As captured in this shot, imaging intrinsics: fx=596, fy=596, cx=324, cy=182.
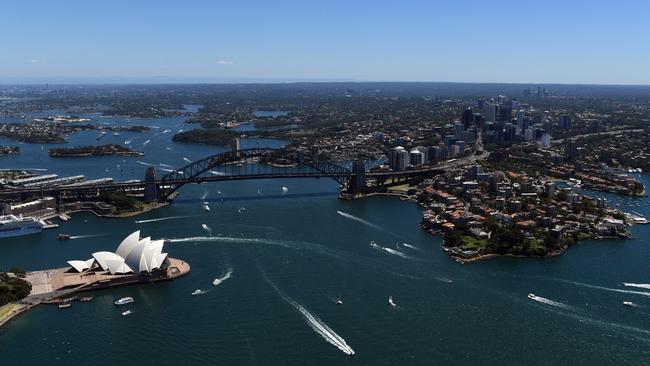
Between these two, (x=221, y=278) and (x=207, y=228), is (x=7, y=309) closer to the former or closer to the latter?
(x=221, y=278)

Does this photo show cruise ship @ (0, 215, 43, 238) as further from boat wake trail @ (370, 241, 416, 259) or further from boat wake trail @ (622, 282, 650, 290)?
boat wake trail @ (622, 282, 650, 290)

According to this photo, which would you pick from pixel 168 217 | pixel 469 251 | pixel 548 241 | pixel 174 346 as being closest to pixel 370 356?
pixel 174 346

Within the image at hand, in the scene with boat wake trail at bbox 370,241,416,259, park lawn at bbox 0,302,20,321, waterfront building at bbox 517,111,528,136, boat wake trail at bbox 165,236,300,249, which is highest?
waterfront building at bbox 517,111,528,136

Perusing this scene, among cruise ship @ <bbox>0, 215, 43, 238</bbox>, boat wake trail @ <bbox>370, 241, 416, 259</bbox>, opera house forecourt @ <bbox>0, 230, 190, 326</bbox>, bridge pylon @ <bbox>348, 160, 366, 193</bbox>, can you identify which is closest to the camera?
opera house forecourt @ <bbox>0, 230, 190, 326</bbox>

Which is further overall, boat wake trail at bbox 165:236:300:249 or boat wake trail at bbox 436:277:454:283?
boat wake trail at bbox 165:236:300:249

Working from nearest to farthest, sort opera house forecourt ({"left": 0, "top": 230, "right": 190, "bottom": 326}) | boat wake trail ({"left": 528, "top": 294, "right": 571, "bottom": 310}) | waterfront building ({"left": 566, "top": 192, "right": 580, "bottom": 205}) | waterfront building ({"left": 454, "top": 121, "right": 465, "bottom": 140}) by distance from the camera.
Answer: boat wake trail ({"left": 528, "top": 294, "right": 571, "bottom": 310}), opera house forecourt ({"left": 0, "top": 230, "right": 190, "bottom": 326}), waterfront building ({"left": 566, "top": 192, "right": 580, "bottom": 205}), waterfront building ({"left": 454, "top": 121, "right": 465, "bottom": 140})

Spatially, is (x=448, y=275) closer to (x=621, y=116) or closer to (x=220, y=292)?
(x=220, y=292)

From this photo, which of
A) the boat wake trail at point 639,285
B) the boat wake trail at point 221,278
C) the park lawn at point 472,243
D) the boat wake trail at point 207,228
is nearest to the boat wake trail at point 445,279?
the park lawn at point 472,243

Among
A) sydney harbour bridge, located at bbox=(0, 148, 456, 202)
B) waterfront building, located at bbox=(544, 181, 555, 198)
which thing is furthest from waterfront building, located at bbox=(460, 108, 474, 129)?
waterfront building, located at bbox=(544, 181, 555, 198)
